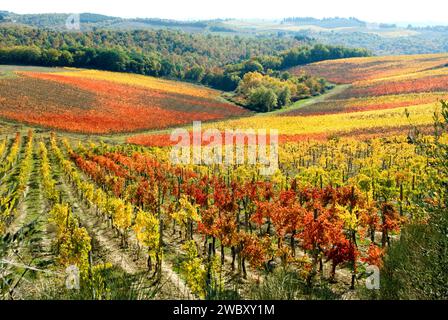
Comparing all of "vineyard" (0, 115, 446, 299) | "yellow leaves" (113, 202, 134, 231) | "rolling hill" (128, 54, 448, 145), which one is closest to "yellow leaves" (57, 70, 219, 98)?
"rolling hill" (128, 54, 448, 145)

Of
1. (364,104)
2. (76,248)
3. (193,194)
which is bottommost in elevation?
(193,194)

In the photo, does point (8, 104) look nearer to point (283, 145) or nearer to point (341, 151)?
point (283, 145)

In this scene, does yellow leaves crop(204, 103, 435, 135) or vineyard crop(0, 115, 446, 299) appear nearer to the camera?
vineyard crop(0, 115, 446, 299)

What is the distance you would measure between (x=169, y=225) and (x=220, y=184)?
6.64 meters

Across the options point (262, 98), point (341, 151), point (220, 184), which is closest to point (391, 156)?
point (341, 151)

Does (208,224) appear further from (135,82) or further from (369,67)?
(369,67)

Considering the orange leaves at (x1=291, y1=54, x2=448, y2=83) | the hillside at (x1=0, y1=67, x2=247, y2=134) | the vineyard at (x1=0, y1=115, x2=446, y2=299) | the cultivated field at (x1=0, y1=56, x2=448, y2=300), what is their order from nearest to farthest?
1. the cultivated field at (x1=0, y1=56, x2=448, y2=300)
2. the vineyard at (x1=0, y1=115, x2=446, y2=299)
3. the hillside at (x1=0, y1=67, x2=247, y2=134)
4. the orange leaves at (x1=291, y1=54, x2=448, y2=83)

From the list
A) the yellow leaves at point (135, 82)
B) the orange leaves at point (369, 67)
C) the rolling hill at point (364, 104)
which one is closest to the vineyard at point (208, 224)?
the rolling hill at point (364, 104)

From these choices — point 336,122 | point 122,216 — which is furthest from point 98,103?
point 122,216

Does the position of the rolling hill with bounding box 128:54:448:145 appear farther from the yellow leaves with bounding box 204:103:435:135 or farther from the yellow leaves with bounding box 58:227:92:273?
the yellow leaves with bounding box 58:227:92:273

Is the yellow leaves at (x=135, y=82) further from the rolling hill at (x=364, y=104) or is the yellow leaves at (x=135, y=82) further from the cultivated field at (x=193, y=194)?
the rolling hill at (x=364, y=104)

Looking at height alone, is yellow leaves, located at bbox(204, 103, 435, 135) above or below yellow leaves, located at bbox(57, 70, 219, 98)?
below

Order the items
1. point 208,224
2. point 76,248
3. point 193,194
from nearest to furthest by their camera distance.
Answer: point 76,248 → point 208,224 → point 193,194

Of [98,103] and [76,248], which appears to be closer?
[76,248]
